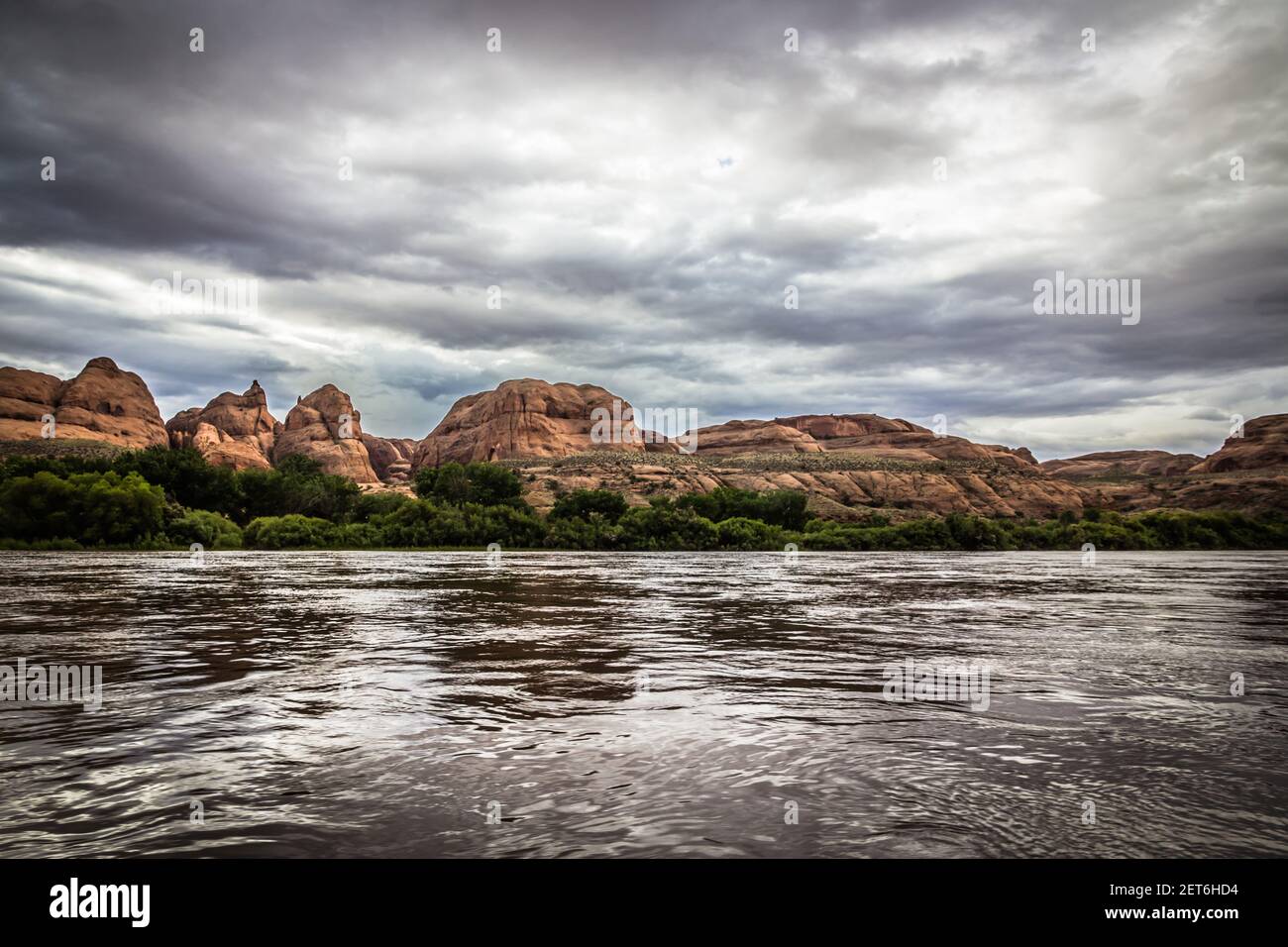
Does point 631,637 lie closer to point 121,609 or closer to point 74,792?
point 74,792

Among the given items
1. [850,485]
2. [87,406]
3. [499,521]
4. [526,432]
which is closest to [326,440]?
[87,406]

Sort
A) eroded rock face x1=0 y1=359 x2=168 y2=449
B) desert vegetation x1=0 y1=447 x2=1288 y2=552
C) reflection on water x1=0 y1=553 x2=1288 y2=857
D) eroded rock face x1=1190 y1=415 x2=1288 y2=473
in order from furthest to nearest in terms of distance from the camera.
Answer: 1. eroded rock face x1=1190 y1=415 x2=1288 y2=473
2. eroded rock face x1=0 y1=359 x2=168 y2=449
3. desert vegetation x1=0 y1=447 x2=1288 y2=552
4. reflection on water x1=0 y1=553 x2=1288 y2=857

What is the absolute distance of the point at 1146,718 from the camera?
7109 millimetres

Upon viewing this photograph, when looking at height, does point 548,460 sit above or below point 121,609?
above

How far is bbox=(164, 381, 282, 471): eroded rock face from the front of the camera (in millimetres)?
173375

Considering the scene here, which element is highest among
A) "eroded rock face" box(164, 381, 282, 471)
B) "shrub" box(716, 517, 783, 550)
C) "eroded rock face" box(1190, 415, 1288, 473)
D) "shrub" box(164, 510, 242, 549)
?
"eroded rock face" box(164, 381, 282, 471)

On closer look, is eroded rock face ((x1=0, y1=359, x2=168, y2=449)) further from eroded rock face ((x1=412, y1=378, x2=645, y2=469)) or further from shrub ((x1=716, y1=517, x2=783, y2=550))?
shrub ((x1=716, y1=517, x2=783, y2=550))

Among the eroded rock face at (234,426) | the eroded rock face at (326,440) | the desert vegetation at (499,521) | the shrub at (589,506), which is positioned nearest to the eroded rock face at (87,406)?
the eroded rock face at (234,426)

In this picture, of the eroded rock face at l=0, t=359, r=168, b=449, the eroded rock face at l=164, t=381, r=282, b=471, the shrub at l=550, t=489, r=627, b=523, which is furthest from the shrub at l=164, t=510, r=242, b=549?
the eroded rock face at l=164, t=381, r=282, b=471

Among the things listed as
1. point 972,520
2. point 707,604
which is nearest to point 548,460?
point 972,520

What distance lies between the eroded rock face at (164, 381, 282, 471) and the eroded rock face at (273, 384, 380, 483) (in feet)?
12.8

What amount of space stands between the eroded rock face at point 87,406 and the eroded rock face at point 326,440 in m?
28.2

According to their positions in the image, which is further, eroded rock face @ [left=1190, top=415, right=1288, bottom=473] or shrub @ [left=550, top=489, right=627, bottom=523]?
eroded rock face @ [left=1190, top=415, right=1288, bottom=473]

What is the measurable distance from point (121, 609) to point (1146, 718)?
1838cm
